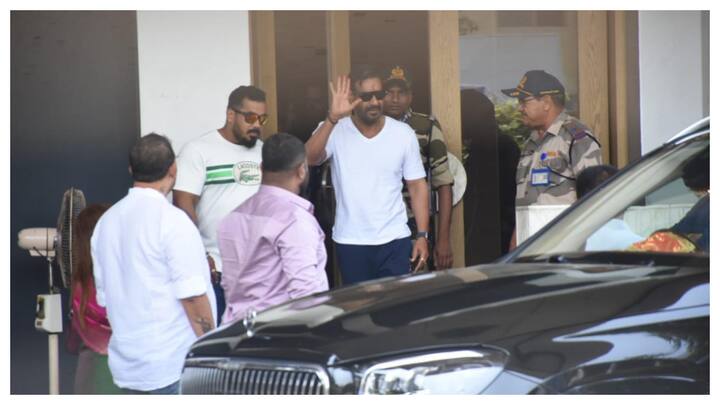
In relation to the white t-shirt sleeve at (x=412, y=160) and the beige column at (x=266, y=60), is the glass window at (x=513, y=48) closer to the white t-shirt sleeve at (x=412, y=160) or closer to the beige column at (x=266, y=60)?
the white t-shirt sleeve at (x=412, y=160)

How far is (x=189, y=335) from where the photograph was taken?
5.29 metres

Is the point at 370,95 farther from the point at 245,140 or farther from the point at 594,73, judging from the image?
the point at 594,73

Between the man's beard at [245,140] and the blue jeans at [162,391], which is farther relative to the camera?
the man's beard at [245,140]

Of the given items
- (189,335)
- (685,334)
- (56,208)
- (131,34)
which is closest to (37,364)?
(56,208)

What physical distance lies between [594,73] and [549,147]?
1278 millimetres

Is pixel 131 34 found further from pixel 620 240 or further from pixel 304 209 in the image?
pixel 620 240

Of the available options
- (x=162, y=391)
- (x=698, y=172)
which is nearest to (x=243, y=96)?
(x=162, y=391)

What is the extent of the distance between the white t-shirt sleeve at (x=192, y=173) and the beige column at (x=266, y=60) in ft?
3.64

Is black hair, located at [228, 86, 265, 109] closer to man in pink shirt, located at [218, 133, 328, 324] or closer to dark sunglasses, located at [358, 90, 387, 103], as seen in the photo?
dark sunglasses, located at [358, 90, 387, 103]

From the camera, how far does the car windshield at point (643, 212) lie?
464 cm

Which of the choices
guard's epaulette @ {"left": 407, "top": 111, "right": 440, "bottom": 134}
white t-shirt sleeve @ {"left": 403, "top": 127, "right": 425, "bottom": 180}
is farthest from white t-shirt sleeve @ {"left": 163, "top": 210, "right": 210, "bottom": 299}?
guard's epaulette @ {"left": 407, "top": 111, "right": 440, "bottom": 134}

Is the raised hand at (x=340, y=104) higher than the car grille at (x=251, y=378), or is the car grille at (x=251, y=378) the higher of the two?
the raised hand at (x=340, y=104)

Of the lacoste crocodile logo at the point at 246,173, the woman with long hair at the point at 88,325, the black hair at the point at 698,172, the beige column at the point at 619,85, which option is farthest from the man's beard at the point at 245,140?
the black hair at the point at 698,172

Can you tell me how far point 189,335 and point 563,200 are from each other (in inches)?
127
